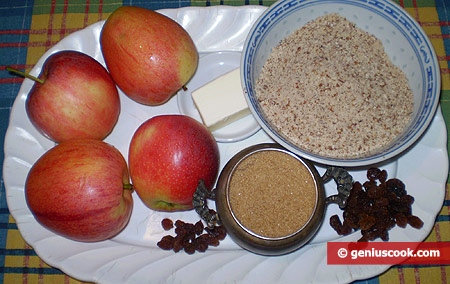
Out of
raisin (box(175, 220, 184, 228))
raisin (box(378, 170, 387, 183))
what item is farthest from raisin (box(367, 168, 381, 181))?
raisin (box(175, 220, 184, 228))

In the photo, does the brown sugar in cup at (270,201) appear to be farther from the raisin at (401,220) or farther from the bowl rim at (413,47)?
the raisin at (401,220)

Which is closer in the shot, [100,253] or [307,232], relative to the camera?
[307,232]

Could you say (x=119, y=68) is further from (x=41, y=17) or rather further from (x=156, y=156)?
(x=41, y=17)

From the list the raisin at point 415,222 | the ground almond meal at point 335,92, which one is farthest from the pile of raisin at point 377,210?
the ground almond meal at point 335,92

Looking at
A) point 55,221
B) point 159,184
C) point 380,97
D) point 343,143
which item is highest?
point 380,97

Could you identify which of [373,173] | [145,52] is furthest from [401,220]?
[145,52]

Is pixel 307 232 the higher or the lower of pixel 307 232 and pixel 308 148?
the lower

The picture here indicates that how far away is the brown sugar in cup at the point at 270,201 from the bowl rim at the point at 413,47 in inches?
2.6

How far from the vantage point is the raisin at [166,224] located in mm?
1103

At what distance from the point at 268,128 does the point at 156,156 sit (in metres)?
0.31

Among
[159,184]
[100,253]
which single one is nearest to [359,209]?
[159,184]

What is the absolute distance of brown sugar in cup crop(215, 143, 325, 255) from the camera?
0.97m

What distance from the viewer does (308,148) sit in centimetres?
105

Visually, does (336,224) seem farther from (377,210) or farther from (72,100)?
(72,100)
